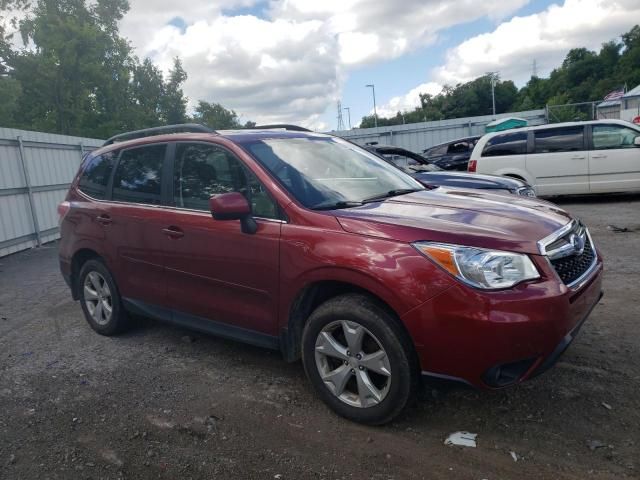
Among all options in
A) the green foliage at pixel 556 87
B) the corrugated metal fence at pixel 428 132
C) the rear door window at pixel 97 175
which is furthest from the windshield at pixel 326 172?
the green foliage at pixel 556 87

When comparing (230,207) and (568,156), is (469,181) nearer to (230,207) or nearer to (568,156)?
(230,207)

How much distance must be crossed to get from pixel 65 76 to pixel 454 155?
90.3 ft

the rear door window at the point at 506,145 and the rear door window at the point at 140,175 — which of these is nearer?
the rear door window at the point at 140,175

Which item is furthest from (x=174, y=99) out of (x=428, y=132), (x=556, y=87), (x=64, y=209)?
(x=556, y=87)

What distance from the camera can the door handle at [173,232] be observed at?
368cm

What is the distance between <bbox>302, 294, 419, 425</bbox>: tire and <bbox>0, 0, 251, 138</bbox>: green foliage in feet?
→ 98.9

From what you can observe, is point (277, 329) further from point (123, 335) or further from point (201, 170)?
point (123, 335)

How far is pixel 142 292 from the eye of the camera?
4156 mm

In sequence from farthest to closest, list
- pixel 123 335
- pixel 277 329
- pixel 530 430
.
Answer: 1. pixel 123 335
2. pixel 277 329
3. pixel 530 430

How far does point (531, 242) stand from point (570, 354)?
4.79ft

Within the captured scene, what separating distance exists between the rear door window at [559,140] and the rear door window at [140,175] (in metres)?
9.00

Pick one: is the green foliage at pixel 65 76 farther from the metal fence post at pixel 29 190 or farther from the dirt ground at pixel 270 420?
the dirt ground at pixel 270 420

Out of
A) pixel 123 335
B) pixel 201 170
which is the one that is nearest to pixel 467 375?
pixel 201 170

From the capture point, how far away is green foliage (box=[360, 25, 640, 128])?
70750 mm
